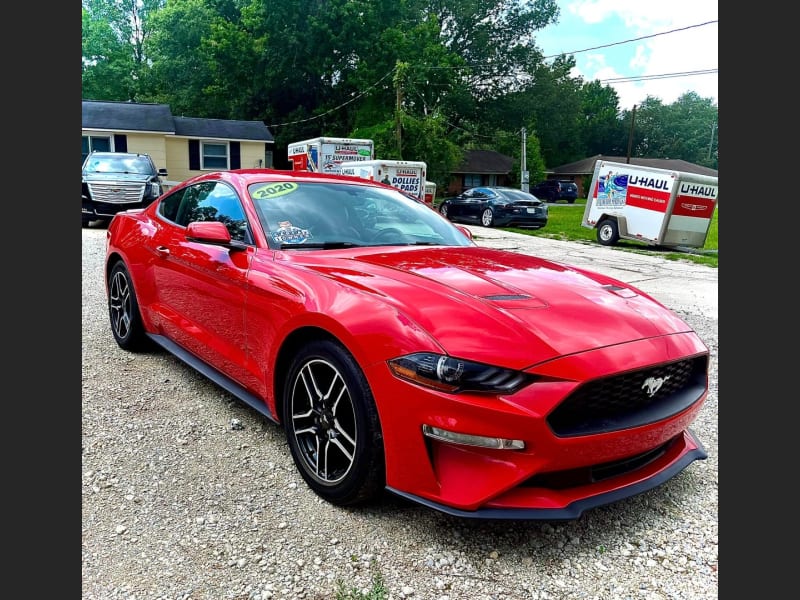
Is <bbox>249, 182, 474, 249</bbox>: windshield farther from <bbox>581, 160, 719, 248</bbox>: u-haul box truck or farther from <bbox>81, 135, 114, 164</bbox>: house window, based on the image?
<bbox>81, 135, 114, 164</bbox>: house window

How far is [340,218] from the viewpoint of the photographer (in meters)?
3.59

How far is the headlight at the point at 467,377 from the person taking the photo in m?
2.16

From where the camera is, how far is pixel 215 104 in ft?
118

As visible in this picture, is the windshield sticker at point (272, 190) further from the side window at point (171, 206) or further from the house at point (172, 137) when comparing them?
the house at point (172, 137)

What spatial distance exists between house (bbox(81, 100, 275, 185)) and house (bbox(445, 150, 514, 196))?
2403 cm

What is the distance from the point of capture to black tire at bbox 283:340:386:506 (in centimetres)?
242

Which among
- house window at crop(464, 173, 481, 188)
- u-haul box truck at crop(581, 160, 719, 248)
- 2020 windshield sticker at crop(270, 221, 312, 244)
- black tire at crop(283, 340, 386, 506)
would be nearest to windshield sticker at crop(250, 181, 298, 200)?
2020 windshield sticker at crop(270, 221, 312, 244)

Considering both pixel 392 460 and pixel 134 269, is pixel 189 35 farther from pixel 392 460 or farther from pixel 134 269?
pixel 392 460

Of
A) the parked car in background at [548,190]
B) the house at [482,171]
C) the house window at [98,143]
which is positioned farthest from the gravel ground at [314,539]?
the house at [482,171]

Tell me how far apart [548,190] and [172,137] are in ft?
102

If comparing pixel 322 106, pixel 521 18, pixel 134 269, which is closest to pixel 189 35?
pixel 322 106

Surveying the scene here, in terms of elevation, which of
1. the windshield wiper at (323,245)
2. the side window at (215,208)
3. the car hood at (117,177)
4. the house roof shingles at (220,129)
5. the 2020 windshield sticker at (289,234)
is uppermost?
the house roof shingles at (220,129)

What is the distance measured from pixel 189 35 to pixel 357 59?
11.7 meters

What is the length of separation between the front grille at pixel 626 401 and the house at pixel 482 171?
4755cm
